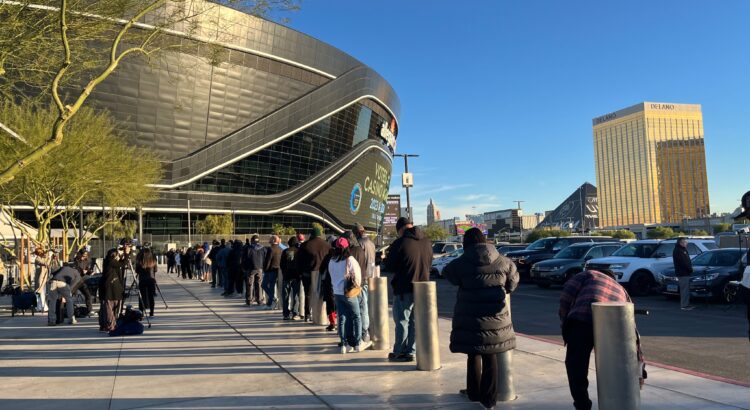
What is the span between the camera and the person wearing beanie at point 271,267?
13359mm

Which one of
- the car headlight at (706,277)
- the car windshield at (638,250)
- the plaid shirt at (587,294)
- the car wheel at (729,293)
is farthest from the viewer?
the car windshield at (638,250)

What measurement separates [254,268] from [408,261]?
877 centimetres

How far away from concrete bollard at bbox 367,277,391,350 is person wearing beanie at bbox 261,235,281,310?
499 centimetres

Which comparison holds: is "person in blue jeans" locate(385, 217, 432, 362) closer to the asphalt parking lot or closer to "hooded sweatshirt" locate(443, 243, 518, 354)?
"hooded sweatshirt" locate(443, 243, 518, 354)

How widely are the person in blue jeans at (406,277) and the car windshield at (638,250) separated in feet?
40.4

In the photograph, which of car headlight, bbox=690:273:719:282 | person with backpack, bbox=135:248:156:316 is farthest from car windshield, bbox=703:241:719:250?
person with backpack, bbox=135:248:156:316

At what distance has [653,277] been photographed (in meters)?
16.6

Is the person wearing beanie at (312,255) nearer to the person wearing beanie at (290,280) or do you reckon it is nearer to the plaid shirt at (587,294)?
the person wearing beanie at (290,280)

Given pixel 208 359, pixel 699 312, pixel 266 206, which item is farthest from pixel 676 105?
pixel 208 359

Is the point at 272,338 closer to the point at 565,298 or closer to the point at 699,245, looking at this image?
the point at 565,298

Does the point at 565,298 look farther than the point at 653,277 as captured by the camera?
No

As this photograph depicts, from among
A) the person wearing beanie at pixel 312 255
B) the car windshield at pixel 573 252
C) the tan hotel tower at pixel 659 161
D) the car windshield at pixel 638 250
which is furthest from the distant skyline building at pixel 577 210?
the person wearing beanie at pixel 312 255

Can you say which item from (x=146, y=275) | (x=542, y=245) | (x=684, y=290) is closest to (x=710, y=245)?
(x=684, y=290)

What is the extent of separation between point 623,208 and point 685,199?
23.2 m
